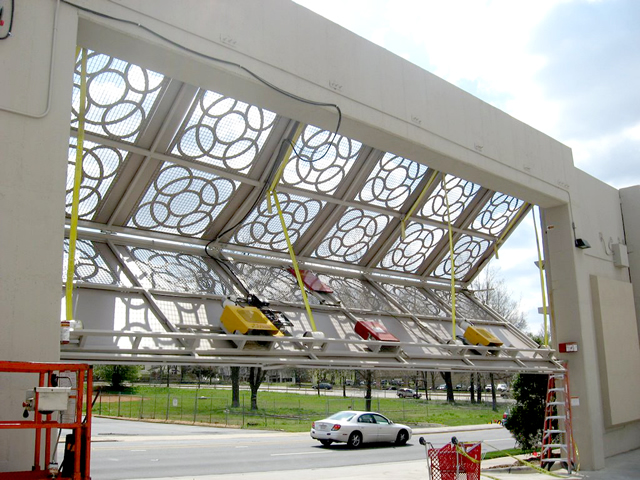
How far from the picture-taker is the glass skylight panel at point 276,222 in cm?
972

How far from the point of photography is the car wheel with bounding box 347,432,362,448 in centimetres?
1770

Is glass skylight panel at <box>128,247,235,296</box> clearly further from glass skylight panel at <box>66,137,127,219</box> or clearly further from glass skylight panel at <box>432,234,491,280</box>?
glass skylight panel at <box>432,234,491,280</box>

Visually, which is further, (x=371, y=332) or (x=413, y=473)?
(x=413, y=473)

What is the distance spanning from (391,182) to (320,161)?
68.2 inches

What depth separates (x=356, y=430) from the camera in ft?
58.3

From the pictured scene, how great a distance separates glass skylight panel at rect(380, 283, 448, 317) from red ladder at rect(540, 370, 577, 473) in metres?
2.60

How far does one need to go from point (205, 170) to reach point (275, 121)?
1296 mm

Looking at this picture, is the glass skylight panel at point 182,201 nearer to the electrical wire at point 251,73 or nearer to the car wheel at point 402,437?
the electrical wire at point 251,73

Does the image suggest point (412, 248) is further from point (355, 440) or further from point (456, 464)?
point (355, 440)

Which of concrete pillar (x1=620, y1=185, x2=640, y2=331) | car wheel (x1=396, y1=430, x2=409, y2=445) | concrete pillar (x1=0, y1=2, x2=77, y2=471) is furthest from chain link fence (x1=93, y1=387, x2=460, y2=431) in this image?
concrete pillar (x1=0, y1=2, x2=77, y2=471)

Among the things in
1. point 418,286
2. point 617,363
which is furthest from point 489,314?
point 617,363

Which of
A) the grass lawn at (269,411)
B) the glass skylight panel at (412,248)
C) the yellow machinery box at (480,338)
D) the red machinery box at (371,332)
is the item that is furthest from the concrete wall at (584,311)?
the grass lawn at (269,411)

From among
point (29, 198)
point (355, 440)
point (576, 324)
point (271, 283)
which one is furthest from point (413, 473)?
point (29, 198)

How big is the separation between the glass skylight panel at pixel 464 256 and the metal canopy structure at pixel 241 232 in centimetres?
34
